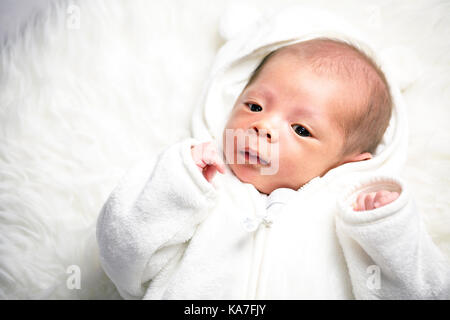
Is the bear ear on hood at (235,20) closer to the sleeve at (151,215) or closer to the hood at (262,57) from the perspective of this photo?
the hood at (262,57)

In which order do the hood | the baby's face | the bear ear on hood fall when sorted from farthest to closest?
the bear ear on hood < the hood < the baby's face

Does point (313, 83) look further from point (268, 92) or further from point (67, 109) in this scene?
point (67, 109)

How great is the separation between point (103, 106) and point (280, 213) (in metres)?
0.77

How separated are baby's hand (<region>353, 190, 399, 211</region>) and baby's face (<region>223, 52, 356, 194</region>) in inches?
7.8

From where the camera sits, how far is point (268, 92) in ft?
4.05

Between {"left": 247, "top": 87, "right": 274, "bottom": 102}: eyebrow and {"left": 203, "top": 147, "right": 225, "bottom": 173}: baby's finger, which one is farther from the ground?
{"left": 247, "top": 87, "right": 274, "bottom": 102}: eyebrow

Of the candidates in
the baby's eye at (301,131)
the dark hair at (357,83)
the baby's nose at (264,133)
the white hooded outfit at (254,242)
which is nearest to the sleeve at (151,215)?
the white hooded outfit at (254,242)

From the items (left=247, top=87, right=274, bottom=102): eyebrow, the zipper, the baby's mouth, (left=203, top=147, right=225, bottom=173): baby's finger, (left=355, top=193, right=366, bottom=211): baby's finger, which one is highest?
(left=247, top=87, right=274, bottom=102): eyebrow

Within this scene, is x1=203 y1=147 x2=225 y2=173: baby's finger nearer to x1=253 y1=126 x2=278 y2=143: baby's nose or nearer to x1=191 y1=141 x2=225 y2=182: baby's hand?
x1=191 y1=141 x2=225 y2=182: baby's hand

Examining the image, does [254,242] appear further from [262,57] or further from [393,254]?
[262,57]

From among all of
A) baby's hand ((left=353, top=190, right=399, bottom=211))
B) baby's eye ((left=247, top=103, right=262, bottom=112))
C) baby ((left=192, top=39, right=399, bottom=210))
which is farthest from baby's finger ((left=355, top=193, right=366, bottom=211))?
baby's eye ((left=247, top=103, right=262, bottom=112))

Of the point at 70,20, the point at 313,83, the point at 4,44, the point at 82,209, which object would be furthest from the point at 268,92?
the point at 4,44

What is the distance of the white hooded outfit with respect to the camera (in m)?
0.98

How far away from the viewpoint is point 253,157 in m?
1.16
